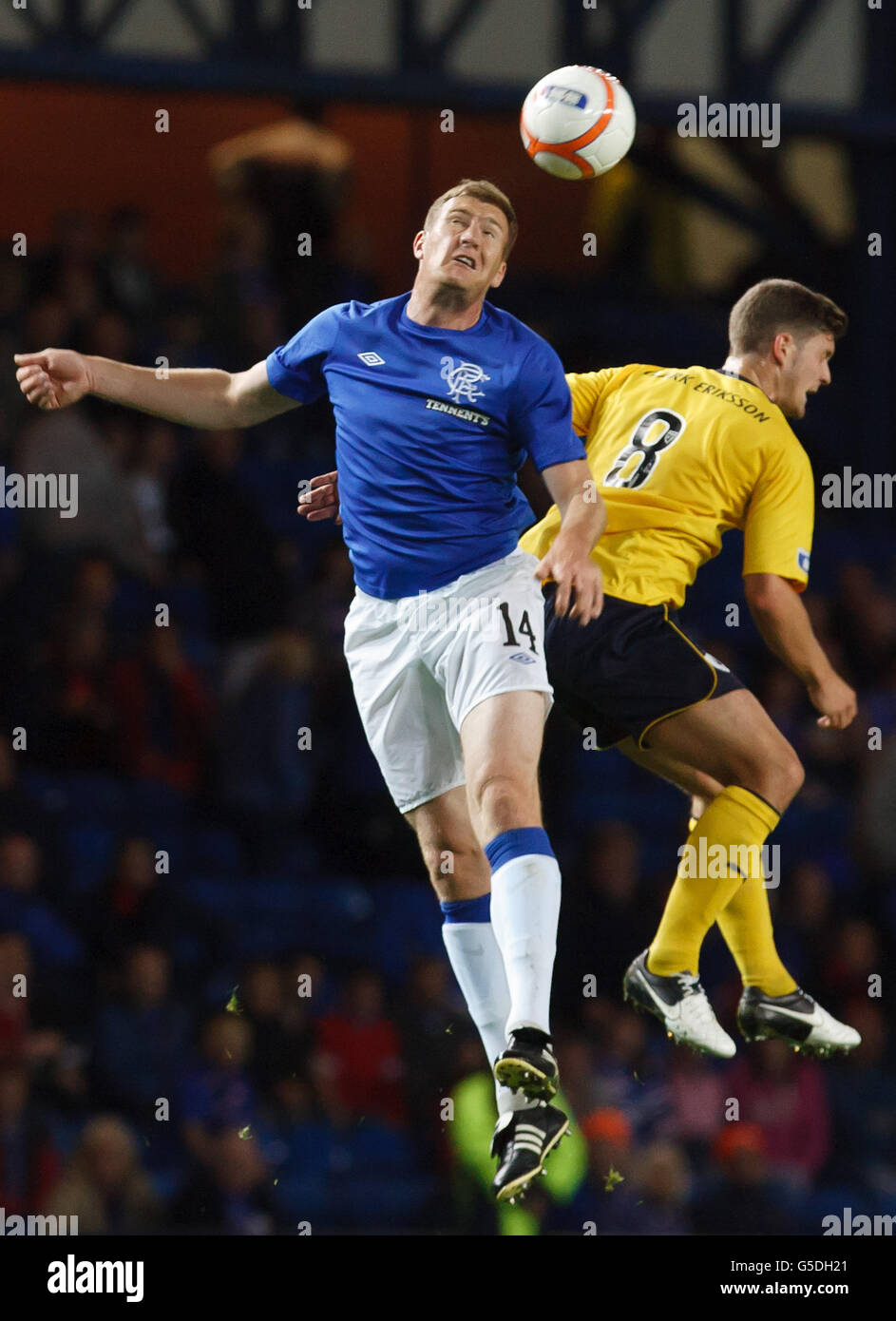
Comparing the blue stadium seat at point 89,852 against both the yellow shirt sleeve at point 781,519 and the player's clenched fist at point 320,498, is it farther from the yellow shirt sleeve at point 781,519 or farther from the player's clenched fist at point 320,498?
the yellow shirt sleeve at point 781,519

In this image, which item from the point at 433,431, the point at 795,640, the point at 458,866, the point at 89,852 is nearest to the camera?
the point at 433,431

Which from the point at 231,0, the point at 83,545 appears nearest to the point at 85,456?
the point at 83,545

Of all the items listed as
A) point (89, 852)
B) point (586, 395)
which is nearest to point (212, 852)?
point (89, 852)

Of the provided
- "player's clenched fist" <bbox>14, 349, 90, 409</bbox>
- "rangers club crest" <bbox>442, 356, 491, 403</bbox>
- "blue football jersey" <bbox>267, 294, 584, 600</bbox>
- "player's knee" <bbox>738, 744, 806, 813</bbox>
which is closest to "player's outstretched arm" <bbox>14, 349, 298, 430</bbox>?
"player's clenched fist" <bbox>14, 349, 90, 409</bbox>

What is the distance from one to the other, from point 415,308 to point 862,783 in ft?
20.6

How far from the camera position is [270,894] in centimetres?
1070

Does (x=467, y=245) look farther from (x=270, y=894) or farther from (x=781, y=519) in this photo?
(x=270, y=894)

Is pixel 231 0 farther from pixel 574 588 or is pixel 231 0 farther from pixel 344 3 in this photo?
pixel 574 588

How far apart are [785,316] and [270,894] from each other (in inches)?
194

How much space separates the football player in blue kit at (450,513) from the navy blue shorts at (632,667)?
0.57 ft

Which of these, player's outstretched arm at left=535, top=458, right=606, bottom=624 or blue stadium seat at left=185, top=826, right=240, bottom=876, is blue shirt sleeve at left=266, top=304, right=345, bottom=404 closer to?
player's outstretched arm at left=535, top=458, right=606, bottom=624

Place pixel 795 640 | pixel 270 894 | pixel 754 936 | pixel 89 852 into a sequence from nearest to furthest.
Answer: pixel 795 640 → pixel 754 936 → pixel 89 852 → pixel 270 894

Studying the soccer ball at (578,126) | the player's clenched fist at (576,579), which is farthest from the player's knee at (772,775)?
the soccer ball at (578,126)

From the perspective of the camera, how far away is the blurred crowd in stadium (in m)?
9.66
